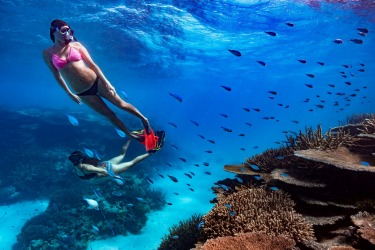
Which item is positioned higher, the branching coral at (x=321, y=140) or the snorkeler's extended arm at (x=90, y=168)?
the branching coral at (x=321, y=140)

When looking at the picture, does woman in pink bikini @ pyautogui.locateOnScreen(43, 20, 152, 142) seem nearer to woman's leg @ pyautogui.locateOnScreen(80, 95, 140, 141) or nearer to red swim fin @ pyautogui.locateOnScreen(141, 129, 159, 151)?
woman's leg @ pyautogui.locateOnScreen(80, 95, 140, 141)

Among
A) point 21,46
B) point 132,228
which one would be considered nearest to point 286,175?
point 132,228

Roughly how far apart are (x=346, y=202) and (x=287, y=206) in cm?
107

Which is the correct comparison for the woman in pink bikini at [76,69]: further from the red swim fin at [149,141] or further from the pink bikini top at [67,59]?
the red swim fin at [149,141]

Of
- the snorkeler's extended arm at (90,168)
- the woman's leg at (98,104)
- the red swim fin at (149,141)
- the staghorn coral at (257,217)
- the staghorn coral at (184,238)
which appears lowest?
the staghorn coral at (184,238)

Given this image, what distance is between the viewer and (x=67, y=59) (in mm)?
5641

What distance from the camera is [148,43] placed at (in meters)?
29.5

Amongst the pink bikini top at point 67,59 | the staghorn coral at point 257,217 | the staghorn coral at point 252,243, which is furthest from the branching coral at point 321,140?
the pink bikini top at point 67,59

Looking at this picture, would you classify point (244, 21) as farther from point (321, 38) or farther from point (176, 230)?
point (176, 230)

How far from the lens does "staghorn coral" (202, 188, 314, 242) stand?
4.12 meters

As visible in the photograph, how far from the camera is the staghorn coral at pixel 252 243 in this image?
358 cm

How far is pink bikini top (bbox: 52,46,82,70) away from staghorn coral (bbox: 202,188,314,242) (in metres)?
4.52

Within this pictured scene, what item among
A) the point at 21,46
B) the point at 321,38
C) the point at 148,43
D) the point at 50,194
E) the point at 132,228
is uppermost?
the point at 321,38

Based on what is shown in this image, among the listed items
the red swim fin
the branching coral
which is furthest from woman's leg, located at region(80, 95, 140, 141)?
the branching coral
